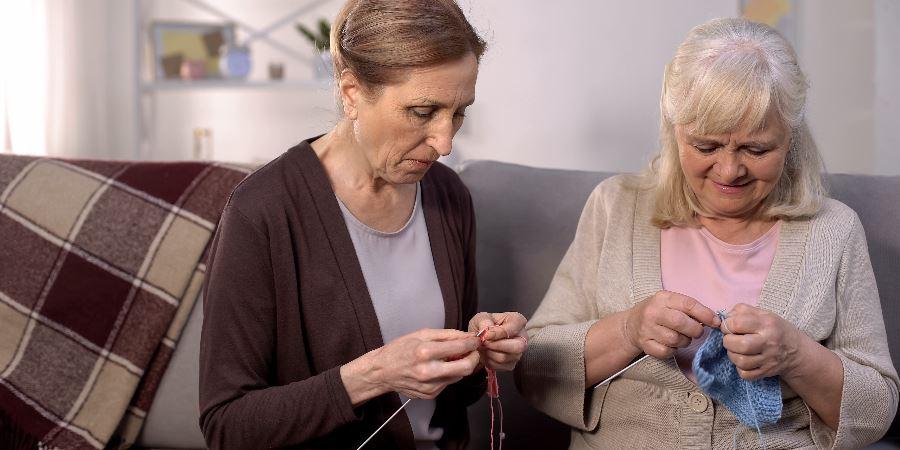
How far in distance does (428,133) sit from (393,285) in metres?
0.29

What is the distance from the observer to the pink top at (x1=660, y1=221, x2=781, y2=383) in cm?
167

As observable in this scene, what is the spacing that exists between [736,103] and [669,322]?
1.19 feet

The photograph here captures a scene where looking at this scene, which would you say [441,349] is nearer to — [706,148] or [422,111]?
[422,111]

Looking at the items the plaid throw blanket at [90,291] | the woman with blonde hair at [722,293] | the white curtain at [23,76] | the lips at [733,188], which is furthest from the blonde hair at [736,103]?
the white curtain at [23,76]

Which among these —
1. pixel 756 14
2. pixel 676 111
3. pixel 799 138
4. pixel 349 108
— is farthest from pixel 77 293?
pixel 756 14

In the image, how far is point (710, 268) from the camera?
170 cm

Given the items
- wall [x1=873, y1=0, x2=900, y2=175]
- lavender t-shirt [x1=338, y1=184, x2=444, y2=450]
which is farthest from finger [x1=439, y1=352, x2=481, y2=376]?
wall [x1=873, y1=0, x2=900, y2=175]

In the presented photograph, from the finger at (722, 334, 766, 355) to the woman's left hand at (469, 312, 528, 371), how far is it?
1.01 ft

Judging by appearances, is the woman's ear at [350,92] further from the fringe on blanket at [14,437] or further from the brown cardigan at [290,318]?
the fringe on blanket at [14,437]

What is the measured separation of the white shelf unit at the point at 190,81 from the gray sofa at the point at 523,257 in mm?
2370

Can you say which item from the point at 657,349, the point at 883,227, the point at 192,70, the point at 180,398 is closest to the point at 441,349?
the point at 657,349

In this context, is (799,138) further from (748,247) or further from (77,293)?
(77,293)

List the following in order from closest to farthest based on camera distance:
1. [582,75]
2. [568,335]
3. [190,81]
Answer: [568,335] < [582,75] < [190,81]

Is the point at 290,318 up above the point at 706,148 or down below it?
below
